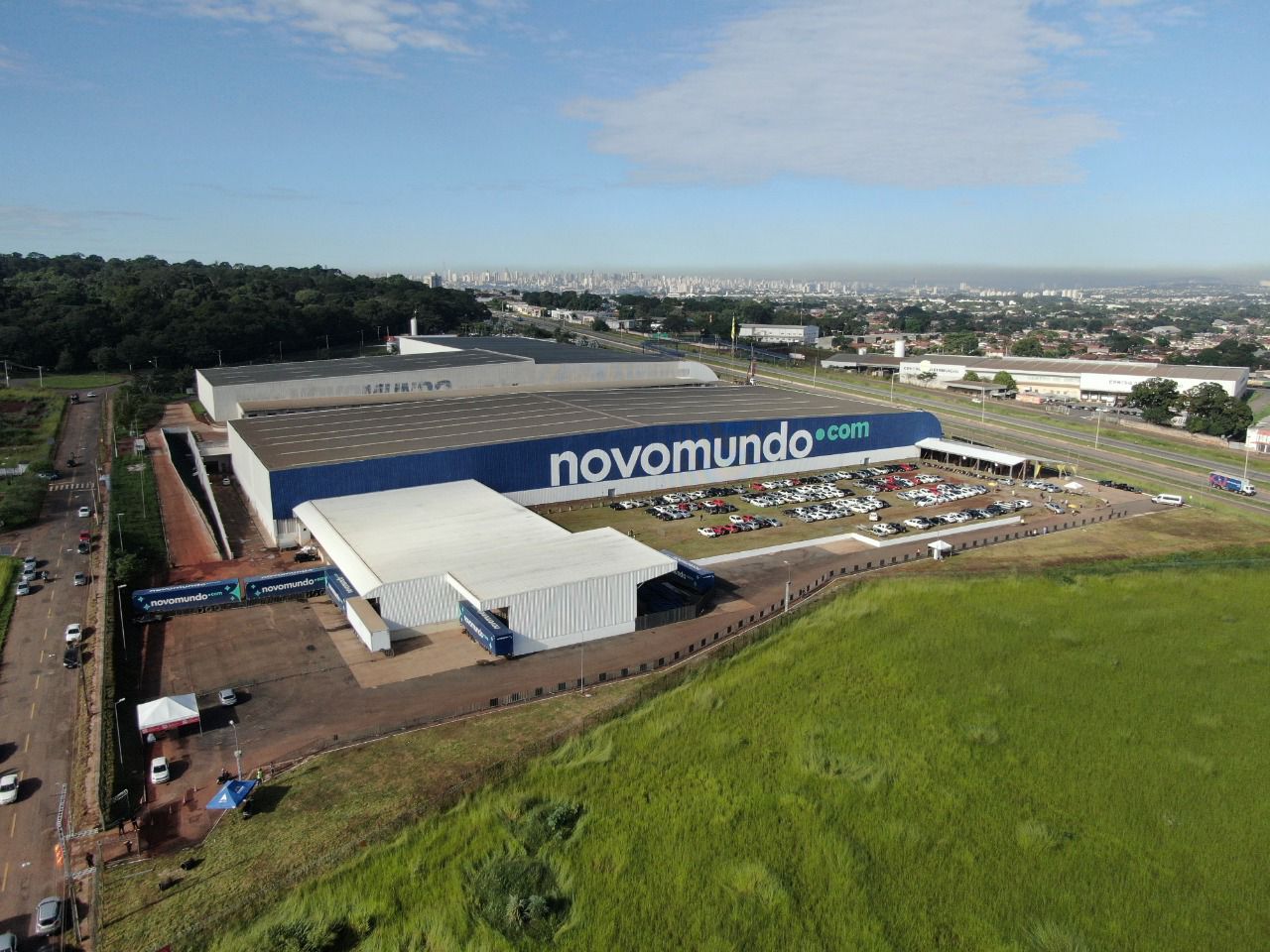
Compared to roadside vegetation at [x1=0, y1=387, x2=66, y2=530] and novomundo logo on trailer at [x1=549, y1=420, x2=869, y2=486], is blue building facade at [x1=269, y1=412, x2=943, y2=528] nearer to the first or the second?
novomundo logo on trailer at [x1=549, y1=420, x2=869, y2=486]

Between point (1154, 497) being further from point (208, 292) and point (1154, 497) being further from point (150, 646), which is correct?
point (208, 292)

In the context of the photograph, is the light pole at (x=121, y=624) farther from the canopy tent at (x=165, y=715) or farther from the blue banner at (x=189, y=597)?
the canopy tent at (x=165, y=715)

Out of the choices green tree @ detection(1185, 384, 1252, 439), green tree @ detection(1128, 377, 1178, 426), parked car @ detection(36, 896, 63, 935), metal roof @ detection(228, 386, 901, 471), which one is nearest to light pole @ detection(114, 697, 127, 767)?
parked car @ detection(36, 896, 63, 935)

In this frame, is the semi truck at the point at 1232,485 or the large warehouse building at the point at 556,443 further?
the semi truck at the point at 1232,485

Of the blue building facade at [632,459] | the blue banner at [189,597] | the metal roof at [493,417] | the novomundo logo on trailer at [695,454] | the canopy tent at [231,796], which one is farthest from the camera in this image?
the novomundo logo on trailer at [695,454]

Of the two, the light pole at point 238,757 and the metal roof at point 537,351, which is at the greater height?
the metal roof at point 537,351

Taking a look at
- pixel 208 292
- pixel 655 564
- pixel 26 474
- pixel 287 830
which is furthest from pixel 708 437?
pixel 208 292

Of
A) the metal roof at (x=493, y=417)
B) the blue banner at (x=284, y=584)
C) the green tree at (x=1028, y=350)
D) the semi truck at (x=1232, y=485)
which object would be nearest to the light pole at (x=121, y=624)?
the blue banner at (x=284, y=584)
